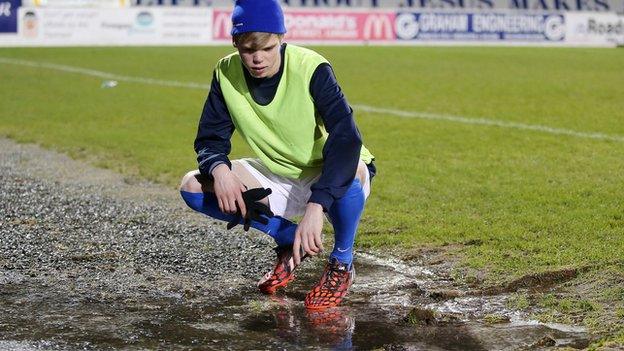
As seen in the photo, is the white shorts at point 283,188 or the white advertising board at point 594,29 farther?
the white advertising board at point 594,29

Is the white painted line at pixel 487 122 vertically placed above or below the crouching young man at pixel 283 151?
below

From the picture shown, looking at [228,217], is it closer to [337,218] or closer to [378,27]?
[337,218]

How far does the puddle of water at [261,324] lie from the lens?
212 inches

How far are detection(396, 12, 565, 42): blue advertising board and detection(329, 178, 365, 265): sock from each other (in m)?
35.0

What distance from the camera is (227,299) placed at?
632cm

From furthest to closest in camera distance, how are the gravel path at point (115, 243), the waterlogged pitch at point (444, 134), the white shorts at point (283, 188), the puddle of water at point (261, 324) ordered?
the waterlogged pitch at point (444, 134) → the gravel path at point (115, 243) → the white shorts at point (283, 188) → the puddle of water at point (261, 324)

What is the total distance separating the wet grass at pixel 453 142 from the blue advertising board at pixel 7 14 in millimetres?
6954

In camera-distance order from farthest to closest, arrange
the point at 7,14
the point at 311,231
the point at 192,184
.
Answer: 1. the point at 7,14
2. the point at 192,184
3. the point at 311,231

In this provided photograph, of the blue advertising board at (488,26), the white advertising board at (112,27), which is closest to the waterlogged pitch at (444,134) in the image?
the white advertising board at (112,27)

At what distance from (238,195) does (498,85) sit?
54.0 ft

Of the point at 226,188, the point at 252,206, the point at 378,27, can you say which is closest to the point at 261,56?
the point at 226,188

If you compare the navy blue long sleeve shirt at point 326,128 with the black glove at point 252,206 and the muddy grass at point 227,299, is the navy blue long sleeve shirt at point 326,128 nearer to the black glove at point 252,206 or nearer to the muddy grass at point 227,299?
the black glove at point 252,206

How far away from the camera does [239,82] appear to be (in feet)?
20.3

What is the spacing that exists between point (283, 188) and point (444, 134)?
833 centimetres
